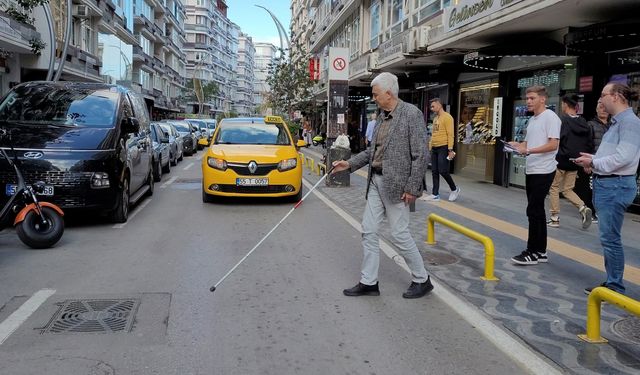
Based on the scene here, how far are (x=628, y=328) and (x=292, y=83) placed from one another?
3551 cm

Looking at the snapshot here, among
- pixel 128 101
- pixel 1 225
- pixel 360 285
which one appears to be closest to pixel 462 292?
pixel 360 285

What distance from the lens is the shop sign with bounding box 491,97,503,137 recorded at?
14.3 meters

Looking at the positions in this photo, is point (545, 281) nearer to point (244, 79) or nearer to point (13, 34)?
point (13, 34)

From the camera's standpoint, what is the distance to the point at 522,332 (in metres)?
4.33

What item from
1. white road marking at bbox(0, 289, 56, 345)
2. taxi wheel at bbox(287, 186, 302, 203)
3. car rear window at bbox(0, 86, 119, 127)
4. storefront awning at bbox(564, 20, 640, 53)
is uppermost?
storefront awning at bbox(564, 20, 640, 53)

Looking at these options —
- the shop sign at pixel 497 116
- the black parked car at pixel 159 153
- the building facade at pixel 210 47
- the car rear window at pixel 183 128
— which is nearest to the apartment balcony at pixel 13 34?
the black parked car at pixel 159 153

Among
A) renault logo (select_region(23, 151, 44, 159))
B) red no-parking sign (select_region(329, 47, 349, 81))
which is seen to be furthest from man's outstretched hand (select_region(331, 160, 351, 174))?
red no-parking sign (select_region(329, 47, 349, 81))

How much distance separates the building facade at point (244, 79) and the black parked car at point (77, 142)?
6051 inches

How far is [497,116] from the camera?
14430 millimetres

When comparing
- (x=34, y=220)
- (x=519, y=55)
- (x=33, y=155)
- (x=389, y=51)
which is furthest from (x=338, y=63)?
(x=34, y=220)

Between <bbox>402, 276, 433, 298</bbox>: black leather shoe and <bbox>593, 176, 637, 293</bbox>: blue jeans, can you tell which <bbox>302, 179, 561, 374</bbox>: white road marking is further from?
<bbox>593, 176, 637, 293</bbox>: blue jeans

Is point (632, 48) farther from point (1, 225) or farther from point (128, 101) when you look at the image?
point (1, 225)

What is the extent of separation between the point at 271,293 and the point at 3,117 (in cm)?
571

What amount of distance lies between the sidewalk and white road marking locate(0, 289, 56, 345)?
12.0 feet
